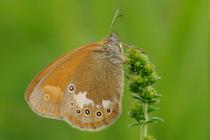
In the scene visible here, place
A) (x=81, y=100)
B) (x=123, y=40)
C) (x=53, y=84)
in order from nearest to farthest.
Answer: (x=53, y=84)
(x=81, y=100)
(x=123, y=40)

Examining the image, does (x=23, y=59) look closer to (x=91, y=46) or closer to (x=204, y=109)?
(x=91, y=46)

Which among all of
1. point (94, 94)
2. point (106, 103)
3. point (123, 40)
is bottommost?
point (106, 103)

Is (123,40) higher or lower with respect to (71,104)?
higher

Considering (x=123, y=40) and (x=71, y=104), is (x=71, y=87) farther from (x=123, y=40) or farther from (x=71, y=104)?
(x=123, y=40)

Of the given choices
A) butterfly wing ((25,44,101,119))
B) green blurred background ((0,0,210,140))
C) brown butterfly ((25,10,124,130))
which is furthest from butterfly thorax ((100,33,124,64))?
green blurred background ((0,0,210,140))

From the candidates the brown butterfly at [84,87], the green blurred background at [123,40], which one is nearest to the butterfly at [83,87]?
the brown butterfly at [84,87]

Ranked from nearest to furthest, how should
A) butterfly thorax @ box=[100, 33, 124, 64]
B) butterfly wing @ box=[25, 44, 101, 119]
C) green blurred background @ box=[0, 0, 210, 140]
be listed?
1. butterfly wing @ box=[25, 44, 101, 119]
2. butterfly thorax @ box=[100, 33, 124, 64]
3. green blurred background @ box=[0, 0, 210, 140]

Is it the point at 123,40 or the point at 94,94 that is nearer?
the point at 94,94

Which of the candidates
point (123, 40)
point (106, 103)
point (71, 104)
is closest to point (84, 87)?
point (71, 104)

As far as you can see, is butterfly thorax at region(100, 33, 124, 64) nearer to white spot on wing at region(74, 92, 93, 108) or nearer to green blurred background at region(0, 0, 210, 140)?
white spot on wing at region(74, 92, 93, 108)
